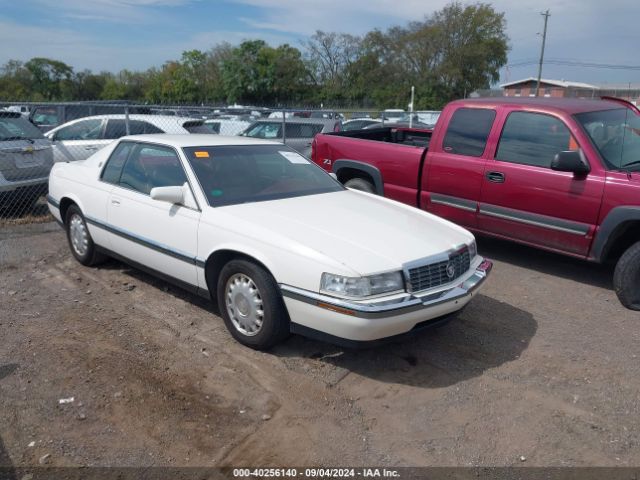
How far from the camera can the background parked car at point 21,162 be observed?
770 cm

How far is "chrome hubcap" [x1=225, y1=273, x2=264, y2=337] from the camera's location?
399 centimetres

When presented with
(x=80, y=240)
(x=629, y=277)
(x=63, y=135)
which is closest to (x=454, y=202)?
(x=629, y=277)

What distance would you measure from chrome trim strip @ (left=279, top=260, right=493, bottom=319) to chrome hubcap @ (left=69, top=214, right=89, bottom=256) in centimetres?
303

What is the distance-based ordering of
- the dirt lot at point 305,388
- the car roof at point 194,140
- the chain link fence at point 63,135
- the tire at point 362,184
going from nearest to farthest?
the dirt lot at point 305,388 → the car roof at point 194,140 → the tire at point 362,184 → the chain link fence at point 63,135

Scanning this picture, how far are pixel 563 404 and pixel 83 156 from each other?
925cm

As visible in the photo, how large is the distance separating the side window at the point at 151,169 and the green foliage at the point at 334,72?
173 feet

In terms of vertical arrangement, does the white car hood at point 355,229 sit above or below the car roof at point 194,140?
below

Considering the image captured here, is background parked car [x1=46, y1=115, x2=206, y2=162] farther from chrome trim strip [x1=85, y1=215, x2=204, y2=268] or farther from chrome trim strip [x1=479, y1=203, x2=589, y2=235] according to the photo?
chrome trim strip [x1=479, y1=203, x2=589, y2=235]

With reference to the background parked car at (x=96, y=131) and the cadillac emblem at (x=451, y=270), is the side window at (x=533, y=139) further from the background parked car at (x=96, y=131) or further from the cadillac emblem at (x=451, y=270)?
the background parked car at (x=96, y=131)

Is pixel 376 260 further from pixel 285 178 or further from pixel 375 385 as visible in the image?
pixel 285 178

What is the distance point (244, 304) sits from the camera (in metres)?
4.06

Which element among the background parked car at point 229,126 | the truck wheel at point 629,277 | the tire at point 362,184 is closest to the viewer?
the truck wheel at point 629,277

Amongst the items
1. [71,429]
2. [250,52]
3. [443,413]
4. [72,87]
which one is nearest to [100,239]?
[71,429]

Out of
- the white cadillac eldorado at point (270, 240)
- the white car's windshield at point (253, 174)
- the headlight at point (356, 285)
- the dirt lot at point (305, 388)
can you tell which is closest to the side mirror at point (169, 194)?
the white cadillac eldorado at point (270, 240)
